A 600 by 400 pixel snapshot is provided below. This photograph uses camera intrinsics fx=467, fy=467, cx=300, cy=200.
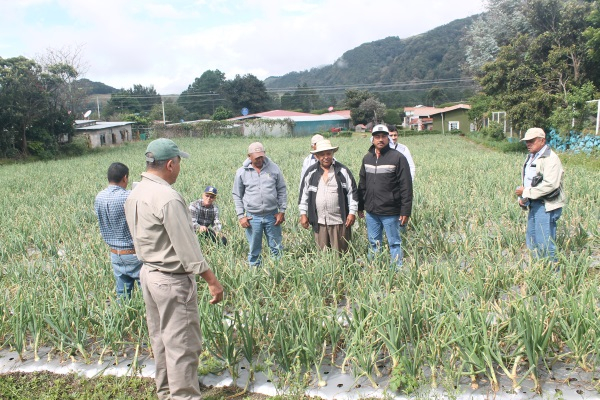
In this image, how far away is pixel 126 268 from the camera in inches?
138

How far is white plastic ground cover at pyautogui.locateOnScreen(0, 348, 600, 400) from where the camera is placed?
2.44 metres

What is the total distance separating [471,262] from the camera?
3.63m

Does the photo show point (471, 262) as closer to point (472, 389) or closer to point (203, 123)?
point (472, 389)

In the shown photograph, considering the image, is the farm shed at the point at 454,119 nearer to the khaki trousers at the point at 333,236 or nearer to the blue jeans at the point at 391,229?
the blue jeans at the point at 391,229

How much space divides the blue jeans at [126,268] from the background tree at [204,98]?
65.3m

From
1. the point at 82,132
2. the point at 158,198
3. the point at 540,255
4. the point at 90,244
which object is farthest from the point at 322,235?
the point at 82,132

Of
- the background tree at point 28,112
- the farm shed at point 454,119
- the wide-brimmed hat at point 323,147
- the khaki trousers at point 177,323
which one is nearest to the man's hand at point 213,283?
the khaki trousers at point 177,323

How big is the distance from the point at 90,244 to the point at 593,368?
4.63m

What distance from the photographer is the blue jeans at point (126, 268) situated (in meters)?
3.48

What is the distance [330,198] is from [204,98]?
71.3 meters

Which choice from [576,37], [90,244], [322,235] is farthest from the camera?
[576,37]

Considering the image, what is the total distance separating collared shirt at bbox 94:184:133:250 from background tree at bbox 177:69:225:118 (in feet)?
214

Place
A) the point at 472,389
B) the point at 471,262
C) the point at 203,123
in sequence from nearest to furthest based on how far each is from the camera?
1. the point at 472,389
2. the point at 471,262
3. the point at 203,123

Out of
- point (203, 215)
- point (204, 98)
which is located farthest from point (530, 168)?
point (204, 98)
